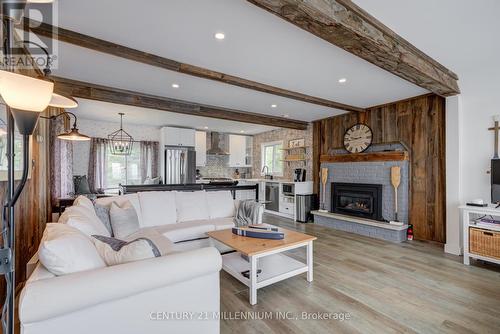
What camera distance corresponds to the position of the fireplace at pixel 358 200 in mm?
4609

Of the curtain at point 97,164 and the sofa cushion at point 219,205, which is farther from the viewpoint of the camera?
the curtain at point 97,164

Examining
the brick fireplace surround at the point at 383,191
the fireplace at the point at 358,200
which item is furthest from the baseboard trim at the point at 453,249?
the fireplace at the point at 358,200

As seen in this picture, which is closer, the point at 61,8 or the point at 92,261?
the point at 92,261

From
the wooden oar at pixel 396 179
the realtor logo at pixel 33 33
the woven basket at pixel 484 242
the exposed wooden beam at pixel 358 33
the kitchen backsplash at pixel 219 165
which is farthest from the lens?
the kitchen backsplash at pixel 219 165

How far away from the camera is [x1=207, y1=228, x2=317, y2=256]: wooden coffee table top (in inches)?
91.0

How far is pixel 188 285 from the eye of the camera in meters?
1.51

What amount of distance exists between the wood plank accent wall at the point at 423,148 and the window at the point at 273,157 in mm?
3120

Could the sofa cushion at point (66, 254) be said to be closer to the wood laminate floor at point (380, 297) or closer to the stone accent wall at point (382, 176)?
the wood laminate floor at point (380, 297)

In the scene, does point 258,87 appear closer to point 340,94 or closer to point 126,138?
point 340,94

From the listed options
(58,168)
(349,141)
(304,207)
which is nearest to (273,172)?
(304,207)

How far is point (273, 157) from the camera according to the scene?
7680 millimetres

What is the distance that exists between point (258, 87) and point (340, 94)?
1.47 metres

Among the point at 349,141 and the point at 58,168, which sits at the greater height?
the point at 349,141

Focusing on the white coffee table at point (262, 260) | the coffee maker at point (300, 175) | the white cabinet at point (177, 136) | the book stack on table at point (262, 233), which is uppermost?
the white cabinet at point (177, 136)
